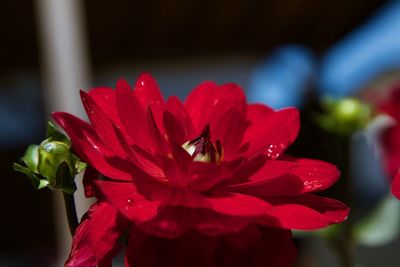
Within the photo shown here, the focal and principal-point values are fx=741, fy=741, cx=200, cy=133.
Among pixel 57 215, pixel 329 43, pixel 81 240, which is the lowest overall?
pixel 57 215

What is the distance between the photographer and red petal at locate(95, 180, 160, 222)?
363 mm

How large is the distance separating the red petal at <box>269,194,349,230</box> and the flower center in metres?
0.05

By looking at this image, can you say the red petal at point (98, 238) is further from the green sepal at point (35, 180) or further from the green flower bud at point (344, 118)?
the green flower bud at point (344, 118)

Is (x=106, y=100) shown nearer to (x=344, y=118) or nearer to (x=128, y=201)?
(x=128, y=201)

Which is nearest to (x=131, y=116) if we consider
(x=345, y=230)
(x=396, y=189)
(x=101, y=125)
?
(x=101, y=125)

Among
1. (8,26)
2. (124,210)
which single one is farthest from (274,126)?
(8,26)

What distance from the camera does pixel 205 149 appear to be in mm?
438

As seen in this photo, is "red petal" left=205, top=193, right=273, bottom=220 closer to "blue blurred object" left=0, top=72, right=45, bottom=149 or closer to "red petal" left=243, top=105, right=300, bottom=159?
"red petal" left=243, top=105, right=300, bottom=159

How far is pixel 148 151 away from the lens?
425mm

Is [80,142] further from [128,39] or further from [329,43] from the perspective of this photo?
[329,43]

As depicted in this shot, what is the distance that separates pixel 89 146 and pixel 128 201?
0.04 metres

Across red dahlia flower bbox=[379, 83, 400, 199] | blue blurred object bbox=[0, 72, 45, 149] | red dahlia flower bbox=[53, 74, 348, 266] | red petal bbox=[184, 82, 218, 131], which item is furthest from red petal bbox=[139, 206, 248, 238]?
blue blurred object bbox=[0, 72, 45, 149]

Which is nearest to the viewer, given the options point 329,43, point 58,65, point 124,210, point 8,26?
point 124,210

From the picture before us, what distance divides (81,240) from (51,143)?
63mm
